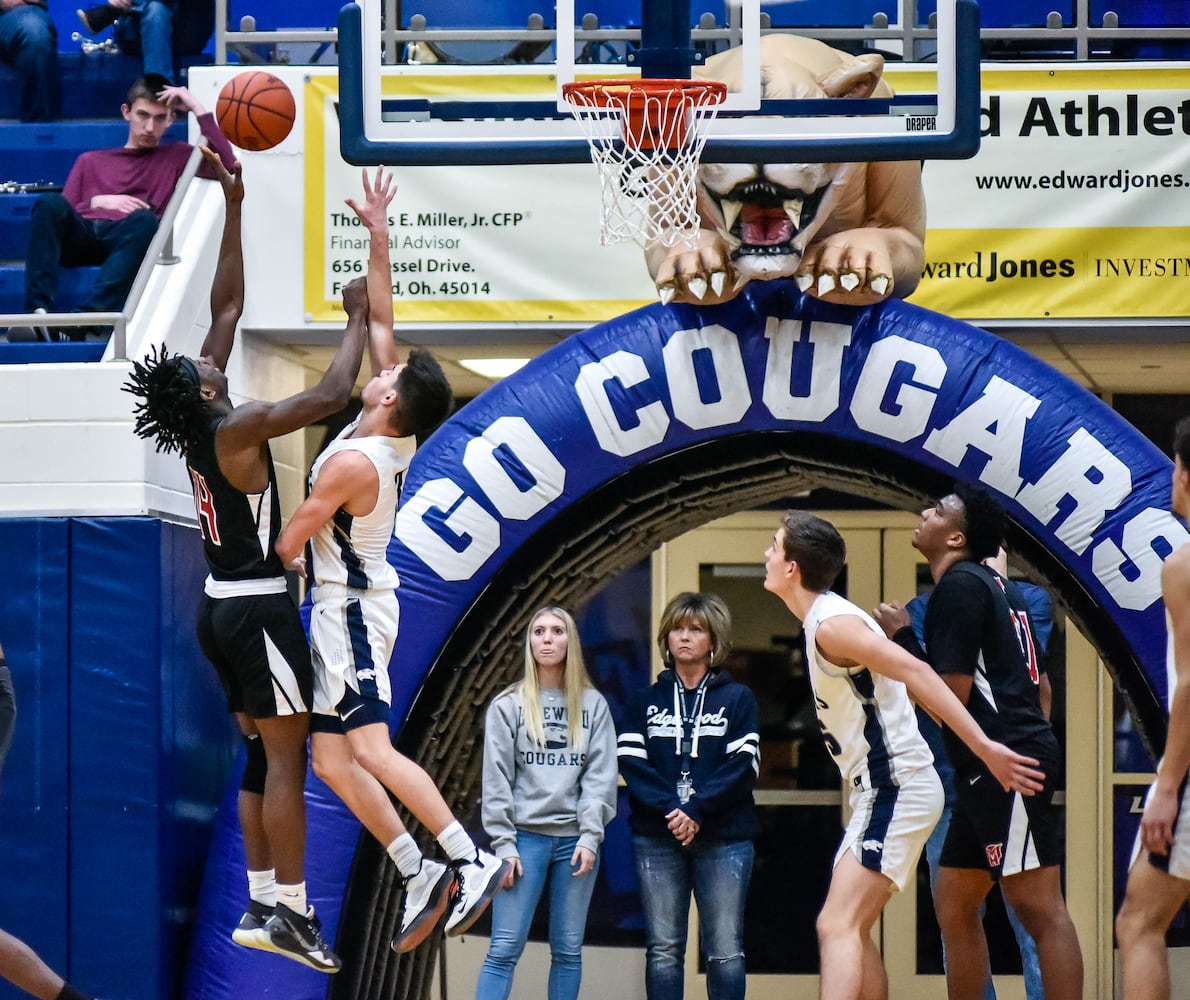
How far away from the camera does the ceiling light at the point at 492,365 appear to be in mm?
9962

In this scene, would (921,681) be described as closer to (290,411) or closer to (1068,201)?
(290,411)

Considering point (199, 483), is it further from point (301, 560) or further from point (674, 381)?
point (674, 381)

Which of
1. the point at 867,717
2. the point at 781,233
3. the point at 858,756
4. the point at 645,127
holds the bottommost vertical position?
the point at 858,756

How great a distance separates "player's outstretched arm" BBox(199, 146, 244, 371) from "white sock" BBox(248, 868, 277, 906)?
174 centimetres

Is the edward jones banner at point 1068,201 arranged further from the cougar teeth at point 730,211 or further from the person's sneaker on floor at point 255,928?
the person's sneaker on floor at point 255,928

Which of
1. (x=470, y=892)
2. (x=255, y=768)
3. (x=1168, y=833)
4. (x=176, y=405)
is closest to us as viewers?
(x=1168, y=833)

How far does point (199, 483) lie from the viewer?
6.11 meters

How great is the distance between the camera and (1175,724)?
17.5ft

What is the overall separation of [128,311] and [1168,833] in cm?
444

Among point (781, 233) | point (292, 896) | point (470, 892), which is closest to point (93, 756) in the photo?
point (292, 896)

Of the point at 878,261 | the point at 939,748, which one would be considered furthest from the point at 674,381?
the point at 939,748

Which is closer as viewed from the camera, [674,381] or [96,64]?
[674,381]

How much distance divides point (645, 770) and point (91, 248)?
11.7ft

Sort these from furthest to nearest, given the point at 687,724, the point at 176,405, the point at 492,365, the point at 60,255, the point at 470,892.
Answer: the point at 492,365 → the point at 60,255 → the point at 687,724 → the point at 470,892 → the point at 176,405
